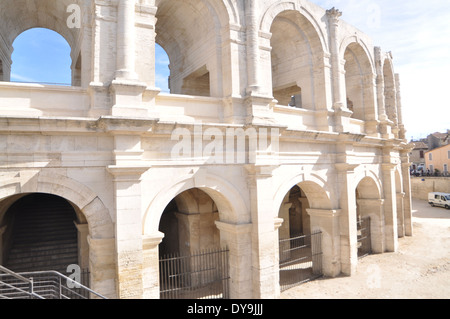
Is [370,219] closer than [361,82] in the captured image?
Yes

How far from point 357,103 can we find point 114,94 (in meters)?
12.5

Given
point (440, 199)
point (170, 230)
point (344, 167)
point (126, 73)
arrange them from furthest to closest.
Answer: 1. point (440, 199)
2. point (170, 230)
3. point (344, 167)
4. point (126, 73)

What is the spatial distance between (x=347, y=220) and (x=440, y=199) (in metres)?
23.7

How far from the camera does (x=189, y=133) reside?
8250mm

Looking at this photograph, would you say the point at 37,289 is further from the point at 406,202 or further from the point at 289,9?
the point at 406,202

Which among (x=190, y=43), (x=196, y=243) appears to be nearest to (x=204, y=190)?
(x=196, y=243)

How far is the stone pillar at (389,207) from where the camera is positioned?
1491 centimetres

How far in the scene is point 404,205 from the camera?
1953cm

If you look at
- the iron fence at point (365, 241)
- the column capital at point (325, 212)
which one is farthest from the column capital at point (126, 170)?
the iron fence at point (365, 241)

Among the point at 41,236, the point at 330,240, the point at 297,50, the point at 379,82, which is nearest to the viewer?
the point at 330,240

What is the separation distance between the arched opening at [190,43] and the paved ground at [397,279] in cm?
798

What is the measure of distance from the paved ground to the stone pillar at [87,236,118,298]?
19.5ft
